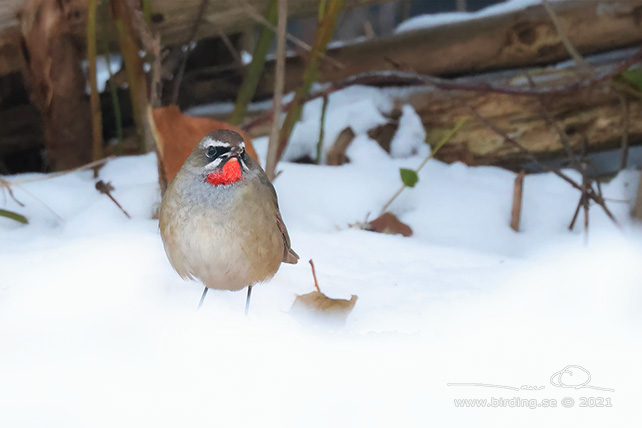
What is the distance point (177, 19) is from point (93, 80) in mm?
425

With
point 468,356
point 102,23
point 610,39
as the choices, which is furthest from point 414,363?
point 610,39

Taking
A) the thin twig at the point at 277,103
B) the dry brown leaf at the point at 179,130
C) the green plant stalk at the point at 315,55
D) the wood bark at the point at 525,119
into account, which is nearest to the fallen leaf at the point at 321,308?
the dry brown leaf at the point at 179,130

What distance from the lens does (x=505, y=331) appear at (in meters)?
1.41

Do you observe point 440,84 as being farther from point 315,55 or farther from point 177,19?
point 177,19

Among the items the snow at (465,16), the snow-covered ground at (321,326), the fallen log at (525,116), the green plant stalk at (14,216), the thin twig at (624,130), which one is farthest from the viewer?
the snow at (465,16)

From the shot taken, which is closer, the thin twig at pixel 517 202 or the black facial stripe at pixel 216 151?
the black facial stripe at pixel 216 151

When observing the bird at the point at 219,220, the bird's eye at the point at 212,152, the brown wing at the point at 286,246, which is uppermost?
the bird's eye at the point at 212,152

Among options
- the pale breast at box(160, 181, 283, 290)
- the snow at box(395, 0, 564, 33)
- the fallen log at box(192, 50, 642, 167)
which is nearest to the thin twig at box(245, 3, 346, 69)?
the fallen log at box(192, 50, 642, 167)

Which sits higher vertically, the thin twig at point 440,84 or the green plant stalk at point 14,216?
the thin twig at point 440,84

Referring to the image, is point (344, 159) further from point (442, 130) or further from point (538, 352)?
point (538, 352)

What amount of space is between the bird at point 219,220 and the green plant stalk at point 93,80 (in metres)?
0.99

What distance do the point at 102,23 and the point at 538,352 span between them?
1.80 meters

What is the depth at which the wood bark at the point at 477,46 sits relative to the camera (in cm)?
266

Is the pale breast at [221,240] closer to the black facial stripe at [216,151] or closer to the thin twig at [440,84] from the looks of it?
the black facial stripe at [216,151]
